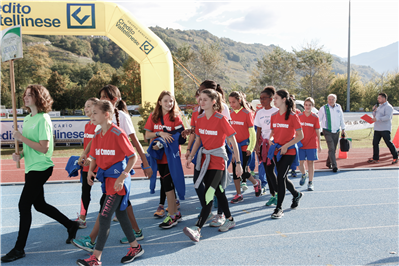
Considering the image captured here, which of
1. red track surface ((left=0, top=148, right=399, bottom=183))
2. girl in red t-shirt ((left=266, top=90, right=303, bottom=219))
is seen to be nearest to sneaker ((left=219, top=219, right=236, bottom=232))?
girl in red t-shirt ((left=266, top=90, right=303, bottom=219))

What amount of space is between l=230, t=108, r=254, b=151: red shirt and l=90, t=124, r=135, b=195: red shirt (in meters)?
2.73

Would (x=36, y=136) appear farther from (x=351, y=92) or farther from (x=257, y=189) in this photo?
(x=351, y=92)

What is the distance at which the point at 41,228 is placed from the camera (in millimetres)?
4496

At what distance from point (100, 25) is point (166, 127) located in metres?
8.35

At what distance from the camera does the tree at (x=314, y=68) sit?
53.6m

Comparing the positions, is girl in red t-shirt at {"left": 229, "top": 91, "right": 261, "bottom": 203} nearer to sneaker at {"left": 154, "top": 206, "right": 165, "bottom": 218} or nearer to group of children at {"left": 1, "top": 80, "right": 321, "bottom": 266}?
group of children at {"left": 1, "top": 80, "right": 321, "bottom": 266}

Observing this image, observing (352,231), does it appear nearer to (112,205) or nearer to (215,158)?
(215,158)

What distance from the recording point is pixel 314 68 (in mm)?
54688

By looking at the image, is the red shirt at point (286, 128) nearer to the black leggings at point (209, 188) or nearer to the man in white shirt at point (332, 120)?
the black leggings at point (209, 188)

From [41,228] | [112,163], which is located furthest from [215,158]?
[41,228]

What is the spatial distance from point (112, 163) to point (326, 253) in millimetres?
2648

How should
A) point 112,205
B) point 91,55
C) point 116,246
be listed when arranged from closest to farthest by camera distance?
point 112,205, point 116,246, point 91,55

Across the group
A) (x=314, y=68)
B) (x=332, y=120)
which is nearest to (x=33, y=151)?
(x=332, y=120)

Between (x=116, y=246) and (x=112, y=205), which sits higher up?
(x=112, y=205)
